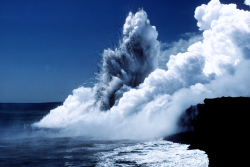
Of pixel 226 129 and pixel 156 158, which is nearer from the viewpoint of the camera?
pixel 226 129

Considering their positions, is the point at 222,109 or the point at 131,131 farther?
the point at 131,131

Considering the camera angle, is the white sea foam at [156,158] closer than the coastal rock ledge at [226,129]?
No

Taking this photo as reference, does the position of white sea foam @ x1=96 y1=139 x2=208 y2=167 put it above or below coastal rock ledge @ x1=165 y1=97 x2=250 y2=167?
below

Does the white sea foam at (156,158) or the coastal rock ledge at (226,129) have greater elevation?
the coastal rock ledge at (226,129)

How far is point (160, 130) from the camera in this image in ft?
151

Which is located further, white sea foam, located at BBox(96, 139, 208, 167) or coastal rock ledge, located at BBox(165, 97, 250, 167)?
white sea foam, located at BBox(96, 139, 208, 167)

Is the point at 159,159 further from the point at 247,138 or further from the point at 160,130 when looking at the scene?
the point at 160,130

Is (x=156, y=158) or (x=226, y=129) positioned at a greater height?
(x=226, y=129)

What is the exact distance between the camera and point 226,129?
49.9ft

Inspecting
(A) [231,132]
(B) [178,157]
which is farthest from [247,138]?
(B) [178,157]

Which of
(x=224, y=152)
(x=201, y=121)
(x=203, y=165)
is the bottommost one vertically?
(x=203, y=165)

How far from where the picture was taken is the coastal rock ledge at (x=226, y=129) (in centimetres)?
1394

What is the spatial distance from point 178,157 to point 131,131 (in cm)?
2344

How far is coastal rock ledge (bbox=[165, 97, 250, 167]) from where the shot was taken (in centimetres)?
1394
